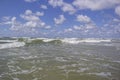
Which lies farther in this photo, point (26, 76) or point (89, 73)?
Answer: point (89, 73)

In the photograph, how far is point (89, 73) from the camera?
11102 millimetres

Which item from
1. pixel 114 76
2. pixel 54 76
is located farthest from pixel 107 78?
pixel 54 76

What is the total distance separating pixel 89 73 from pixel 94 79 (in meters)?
1.32

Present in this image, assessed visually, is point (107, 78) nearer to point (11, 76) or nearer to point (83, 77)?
point (83, 77)

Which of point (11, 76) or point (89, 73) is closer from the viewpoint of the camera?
point (11, 76)

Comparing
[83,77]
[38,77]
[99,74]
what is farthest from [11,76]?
[99,74]

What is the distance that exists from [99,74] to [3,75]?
544 centimetres

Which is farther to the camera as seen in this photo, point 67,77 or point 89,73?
point 89,73

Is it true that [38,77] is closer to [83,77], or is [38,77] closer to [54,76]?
[54,76]

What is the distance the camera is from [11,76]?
10.3 m

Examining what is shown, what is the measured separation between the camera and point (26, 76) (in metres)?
10.2

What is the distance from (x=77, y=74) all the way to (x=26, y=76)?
2.88 metres

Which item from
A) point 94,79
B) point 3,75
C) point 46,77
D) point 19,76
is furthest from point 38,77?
point 94,79

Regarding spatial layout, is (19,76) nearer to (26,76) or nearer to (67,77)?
(26,76)
